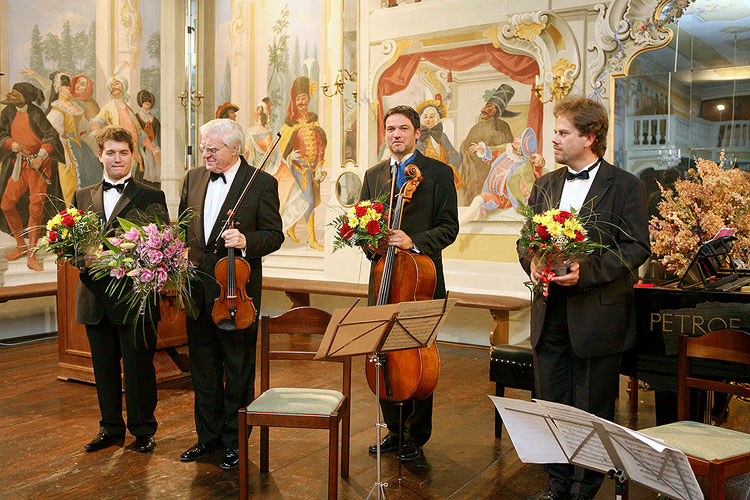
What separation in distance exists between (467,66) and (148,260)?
4.89 m

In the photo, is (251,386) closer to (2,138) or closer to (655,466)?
(655,466)

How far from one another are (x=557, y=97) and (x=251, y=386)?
4.47m

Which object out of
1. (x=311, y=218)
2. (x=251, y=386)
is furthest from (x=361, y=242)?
(x=311, y=218)

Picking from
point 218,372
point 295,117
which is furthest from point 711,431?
point 295,117

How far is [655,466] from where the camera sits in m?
1.83

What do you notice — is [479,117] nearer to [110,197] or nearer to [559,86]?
[559,86]

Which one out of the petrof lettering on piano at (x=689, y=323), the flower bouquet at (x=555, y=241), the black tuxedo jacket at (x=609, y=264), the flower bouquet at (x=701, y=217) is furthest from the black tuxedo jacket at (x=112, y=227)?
the flower bouquet at (x=701, y=217)

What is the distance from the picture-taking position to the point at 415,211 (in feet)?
12.6

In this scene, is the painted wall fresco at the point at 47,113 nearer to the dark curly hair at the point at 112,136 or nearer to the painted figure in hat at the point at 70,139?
the painted figure in hat at the point at 70,139

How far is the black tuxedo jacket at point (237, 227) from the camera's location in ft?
12.2

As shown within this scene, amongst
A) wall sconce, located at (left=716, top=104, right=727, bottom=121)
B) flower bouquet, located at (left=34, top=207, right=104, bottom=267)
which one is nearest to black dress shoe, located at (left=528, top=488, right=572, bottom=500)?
flower bouquet, located at (left=34, top=207, right=104, bottom=267)

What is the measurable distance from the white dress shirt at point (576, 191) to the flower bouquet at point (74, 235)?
244 centimetres

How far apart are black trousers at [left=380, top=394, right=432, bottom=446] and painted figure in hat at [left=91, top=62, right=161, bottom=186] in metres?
5.62

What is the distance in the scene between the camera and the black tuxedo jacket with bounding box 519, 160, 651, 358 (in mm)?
3020
